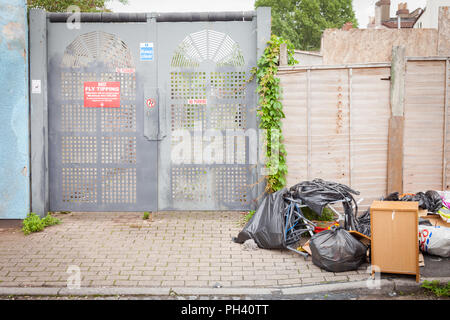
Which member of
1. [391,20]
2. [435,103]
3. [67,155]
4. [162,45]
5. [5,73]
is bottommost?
[67,155]

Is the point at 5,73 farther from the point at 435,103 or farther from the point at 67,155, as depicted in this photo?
the point at 435,103

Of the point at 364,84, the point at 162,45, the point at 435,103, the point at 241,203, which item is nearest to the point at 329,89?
the point at 364,84

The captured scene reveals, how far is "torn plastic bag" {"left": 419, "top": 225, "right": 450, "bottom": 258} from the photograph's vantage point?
5.71 metres

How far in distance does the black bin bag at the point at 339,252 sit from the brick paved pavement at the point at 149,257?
0.10 meters

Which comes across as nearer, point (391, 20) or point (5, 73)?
point (5, 73)

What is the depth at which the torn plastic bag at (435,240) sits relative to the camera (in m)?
5.71

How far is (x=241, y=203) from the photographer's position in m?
7.93

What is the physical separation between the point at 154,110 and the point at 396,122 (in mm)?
4256

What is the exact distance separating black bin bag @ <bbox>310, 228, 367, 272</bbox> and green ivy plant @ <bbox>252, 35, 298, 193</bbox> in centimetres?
218

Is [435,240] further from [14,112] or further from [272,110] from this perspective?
[14,112]

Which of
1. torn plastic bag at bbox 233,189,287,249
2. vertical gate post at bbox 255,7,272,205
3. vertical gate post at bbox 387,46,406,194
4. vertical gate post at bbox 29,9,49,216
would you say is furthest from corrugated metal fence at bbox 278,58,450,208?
vertical gate post at bbox 29,9,49,216

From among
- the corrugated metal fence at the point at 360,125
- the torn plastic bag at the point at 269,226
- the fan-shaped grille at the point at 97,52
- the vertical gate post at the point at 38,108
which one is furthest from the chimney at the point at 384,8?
the torn plastic bag at the point at 269,226

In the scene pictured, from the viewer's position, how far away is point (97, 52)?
781 cm

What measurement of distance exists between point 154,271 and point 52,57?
182 inches
